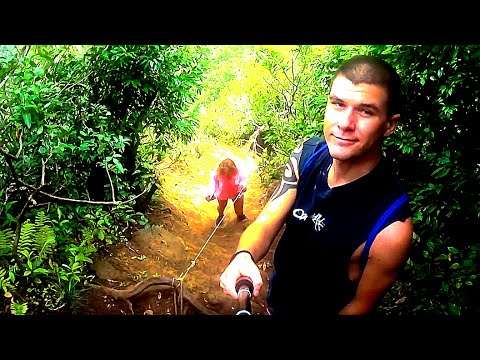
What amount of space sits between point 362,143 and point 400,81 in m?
0.31

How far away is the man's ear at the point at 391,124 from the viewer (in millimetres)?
1983

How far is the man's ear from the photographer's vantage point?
1.98 meters

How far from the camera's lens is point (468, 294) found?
214 cm

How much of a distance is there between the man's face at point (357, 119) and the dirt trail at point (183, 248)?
1.30 ft

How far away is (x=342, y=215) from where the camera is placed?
1995mm

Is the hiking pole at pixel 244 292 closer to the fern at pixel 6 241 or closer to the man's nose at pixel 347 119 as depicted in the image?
the man's nose at pixel 347 119

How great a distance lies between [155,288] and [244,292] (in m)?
0.39

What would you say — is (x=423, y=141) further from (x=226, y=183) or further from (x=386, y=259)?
(x=226, y=183)

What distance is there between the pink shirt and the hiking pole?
0.36 m

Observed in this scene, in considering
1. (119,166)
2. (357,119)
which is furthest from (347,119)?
(119,166)
